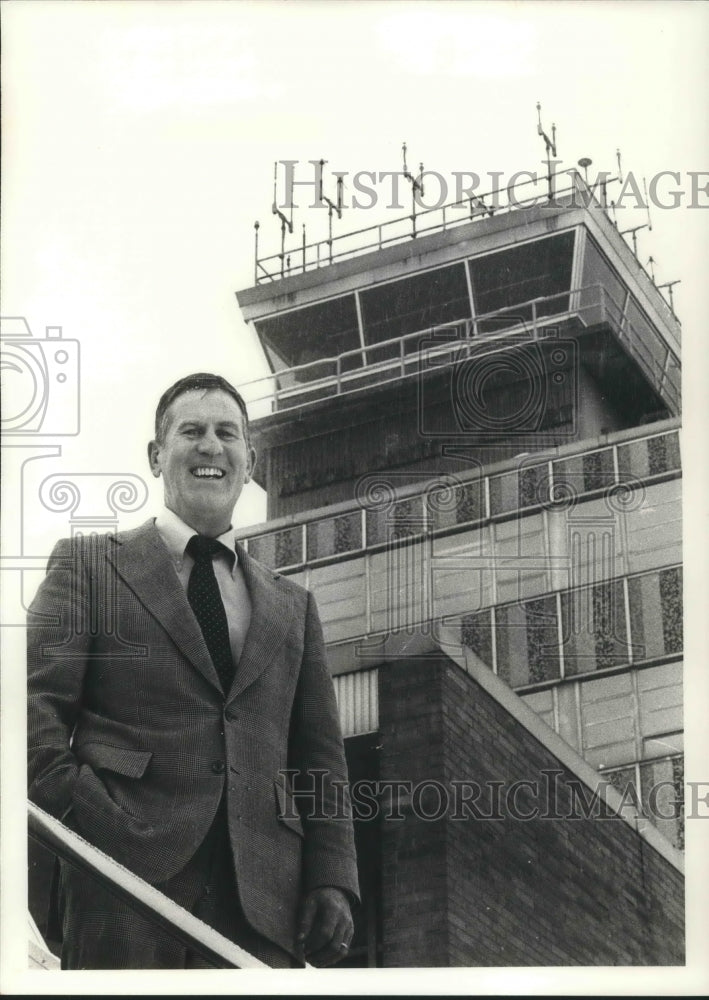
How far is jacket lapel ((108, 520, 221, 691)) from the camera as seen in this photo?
319 inches

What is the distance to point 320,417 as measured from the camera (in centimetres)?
923

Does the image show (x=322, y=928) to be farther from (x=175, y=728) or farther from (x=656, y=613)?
(x=656, y=613)

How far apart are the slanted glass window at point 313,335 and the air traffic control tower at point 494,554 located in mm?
13

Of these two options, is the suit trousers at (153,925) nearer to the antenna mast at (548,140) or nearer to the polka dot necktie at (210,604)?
the polka dot necktie at (210,604)

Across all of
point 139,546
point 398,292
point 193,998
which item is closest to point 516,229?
point 398,292

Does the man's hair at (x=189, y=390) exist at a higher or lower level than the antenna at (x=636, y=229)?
lower

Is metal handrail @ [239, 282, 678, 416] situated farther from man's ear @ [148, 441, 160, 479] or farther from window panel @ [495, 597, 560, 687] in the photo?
window panel @ [495, 597, 560, 687]

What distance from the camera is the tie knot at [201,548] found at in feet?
27.5

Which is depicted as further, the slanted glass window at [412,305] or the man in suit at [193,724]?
the slanted glass window at [412,305]

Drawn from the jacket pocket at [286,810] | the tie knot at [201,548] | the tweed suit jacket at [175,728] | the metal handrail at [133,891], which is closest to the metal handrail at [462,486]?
the tie knot at [201,548]

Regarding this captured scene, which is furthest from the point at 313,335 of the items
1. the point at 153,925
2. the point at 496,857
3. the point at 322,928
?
the point at 153,925

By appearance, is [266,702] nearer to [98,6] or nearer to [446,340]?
[446,340]

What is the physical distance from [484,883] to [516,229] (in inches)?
134

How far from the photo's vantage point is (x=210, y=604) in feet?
27.1
